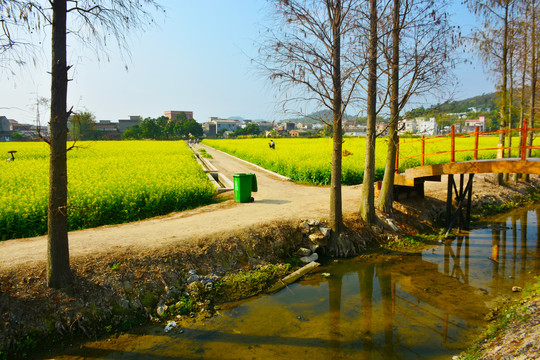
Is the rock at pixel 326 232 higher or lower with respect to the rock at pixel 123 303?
higher

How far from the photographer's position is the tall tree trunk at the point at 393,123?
9328mm

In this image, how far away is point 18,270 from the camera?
6.00 metres

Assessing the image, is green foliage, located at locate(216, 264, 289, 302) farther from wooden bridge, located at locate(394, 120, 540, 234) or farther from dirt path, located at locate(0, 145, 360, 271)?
wooden bridge, located at locate(394, 120, 540, 234)

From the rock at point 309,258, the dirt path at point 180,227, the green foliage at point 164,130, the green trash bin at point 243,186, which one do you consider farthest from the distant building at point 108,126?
the rock at point 309,258

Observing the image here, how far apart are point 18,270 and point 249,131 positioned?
118 m

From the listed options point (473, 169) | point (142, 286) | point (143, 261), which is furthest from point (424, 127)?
point (142, 286)

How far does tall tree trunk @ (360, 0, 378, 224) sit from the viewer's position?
895 centimetres

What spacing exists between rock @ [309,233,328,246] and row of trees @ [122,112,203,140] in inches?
3653

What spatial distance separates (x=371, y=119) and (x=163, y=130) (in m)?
106

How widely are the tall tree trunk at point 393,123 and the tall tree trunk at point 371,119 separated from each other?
51 cm

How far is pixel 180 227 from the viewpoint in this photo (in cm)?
912

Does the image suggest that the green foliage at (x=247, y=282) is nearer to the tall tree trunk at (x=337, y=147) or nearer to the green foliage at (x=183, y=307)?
the green foliage at (x=183, y=307)

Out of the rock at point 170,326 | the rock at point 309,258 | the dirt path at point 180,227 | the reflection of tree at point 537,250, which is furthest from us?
the rock at point 309,258

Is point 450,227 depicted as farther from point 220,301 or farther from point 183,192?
point 183,192
